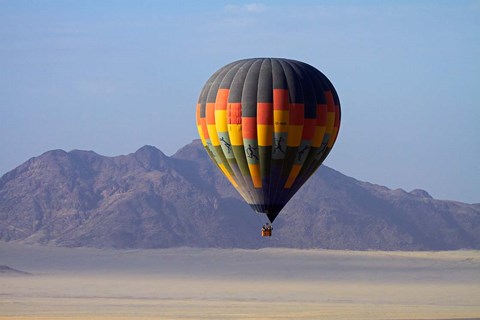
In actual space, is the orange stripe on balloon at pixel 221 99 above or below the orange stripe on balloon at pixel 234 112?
above

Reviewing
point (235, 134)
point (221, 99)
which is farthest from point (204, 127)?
point (235, 134)

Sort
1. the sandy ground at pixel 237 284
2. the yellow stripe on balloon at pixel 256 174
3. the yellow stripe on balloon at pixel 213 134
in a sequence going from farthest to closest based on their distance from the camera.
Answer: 1. the sandy ground at pixel 237 284
2. the yellow stripe on balloon at pixel 213 134
3. the yellow stripe on balloon at pixel 256 174

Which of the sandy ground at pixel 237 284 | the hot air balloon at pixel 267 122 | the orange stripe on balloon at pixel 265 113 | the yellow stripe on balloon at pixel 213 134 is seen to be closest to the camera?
the orange stripe on balloon at pixel 265 113

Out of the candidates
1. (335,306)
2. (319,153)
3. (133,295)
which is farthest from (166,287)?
(319,153)

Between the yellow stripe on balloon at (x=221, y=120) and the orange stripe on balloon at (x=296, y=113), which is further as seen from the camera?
the yellow stripe on balloon at (x=221, y=120)

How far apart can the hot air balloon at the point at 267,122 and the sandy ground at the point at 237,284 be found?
35.8 m

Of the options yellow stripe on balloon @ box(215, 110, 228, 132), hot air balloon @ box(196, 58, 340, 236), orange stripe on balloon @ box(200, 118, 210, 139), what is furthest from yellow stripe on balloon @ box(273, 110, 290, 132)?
orange stripe on balloon @ box(200, 118, 210, 139)

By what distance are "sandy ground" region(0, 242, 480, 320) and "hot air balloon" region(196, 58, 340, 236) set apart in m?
35.8

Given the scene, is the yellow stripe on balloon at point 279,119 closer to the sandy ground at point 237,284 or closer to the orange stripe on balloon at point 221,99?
the orange stripe on balloon at point 221,99

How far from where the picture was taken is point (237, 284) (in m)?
144

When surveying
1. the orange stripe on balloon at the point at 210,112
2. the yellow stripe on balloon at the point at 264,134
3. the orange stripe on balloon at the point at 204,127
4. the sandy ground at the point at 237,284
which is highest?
the orange stripe on balloon at the point at 210,112

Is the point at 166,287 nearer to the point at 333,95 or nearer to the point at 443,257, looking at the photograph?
the point at 443,257

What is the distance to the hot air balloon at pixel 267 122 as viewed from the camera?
5519cm

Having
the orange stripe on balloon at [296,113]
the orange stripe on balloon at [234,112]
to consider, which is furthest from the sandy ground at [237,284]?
the orange stripe on balloon at [234,112]
